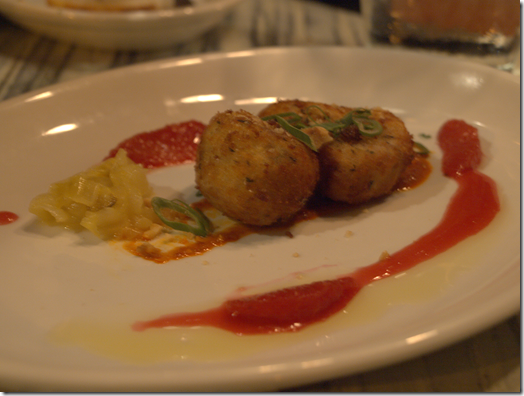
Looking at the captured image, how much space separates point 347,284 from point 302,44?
329 centimetres

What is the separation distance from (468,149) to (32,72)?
11.2 feet

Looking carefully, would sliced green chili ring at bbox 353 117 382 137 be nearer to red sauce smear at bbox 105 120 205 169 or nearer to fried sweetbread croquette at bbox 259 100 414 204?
fried sweetbread croquette at bbox 259 100 414 204

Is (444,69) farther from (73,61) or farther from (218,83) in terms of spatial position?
(73,61)

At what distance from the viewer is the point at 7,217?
84.3 inches

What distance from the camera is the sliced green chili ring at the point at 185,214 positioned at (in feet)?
6.92

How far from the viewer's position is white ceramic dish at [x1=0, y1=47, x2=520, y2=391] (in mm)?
1294

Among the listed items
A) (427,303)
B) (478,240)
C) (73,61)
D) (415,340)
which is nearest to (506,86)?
(478,240)

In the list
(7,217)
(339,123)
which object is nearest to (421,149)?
(339,123)

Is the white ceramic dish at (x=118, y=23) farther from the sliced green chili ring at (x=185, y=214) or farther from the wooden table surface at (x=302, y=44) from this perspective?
the sliced green chili ring at (x=185, y=214)

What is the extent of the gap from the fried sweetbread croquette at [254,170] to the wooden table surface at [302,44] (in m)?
0.83

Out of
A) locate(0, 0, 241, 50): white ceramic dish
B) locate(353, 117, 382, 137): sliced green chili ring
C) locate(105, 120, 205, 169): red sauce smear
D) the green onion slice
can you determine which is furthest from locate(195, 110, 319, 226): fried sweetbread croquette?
locate(0, 0, 241, 50): white ceramic dish

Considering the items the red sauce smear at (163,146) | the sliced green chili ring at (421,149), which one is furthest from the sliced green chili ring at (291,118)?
the sliced green chili ring at (421,149)

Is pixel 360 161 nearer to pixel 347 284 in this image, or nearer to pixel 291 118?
pixel 291 118

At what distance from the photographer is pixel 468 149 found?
252 cm
